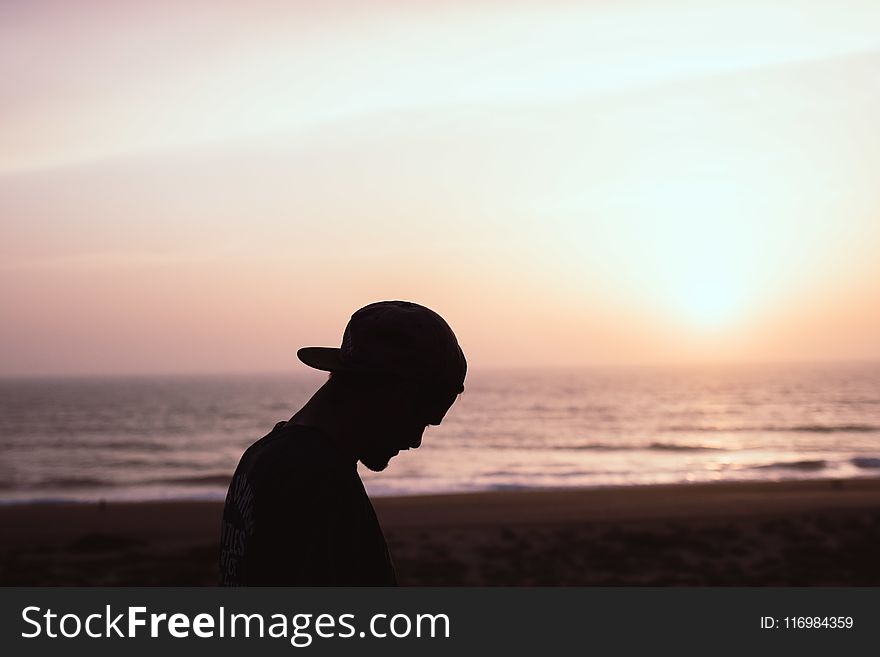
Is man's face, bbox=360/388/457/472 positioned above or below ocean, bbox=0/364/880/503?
below

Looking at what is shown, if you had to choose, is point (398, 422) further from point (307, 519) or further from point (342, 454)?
point (307, 519)

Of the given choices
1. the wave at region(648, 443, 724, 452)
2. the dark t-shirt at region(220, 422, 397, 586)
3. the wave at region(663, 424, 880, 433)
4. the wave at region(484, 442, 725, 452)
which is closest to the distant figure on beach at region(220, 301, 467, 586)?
the dark t-shirt at region(220, 422, 397, 586)

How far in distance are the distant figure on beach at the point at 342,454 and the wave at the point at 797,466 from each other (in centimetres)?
3458

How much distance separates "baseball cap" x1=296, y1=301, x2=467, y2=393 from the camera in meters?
2.14

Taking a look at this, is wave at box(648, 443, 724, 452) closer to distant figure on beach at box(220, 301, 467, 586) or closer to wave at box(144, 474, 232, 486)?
wave at box(144, 474, 232, 486)

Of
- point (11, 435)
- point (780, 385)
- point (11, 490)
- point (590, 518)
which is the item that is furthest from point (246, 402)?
point (590, 518)

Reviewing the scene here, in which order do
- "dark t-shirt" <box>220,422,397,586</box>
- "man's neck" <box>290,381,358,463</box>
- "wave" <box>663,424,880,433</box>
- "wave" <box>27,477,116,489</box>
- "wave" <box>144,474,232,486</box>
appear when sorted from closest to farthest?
"dark t-shirt" <box>220,422,397,586</box>, "man's neck" <box>290,381,358,463</box>, "wave" <box>144,474,232,486</box>, "wave" <box>27,477,116,489</box>, "wave" <box>663,424,880,433</box>

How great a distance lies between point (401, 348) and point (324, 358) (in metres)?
0.19

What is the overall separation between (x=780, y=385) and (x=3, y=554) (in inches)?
4064

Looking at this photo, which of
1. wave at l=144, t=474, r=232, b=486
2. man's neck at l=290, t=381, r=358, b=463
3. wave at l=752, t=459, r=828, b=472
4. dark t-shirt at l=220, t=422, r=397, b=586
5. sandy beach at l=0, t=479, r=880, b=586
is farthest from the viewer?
wave at l=752, t=459, r=828, b=472

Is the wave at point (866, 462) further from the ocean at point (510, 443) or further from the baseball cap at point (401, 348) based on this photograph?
the baseball cap at point (401, 348)

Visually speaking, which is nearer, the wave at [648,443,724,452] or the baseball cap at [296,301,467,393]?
the baseball cap at [296,301,467,393]

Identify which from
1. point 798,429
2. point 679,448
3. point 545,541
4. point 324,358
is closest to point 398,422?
point 324,358

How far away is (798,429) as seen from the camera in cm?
5547
